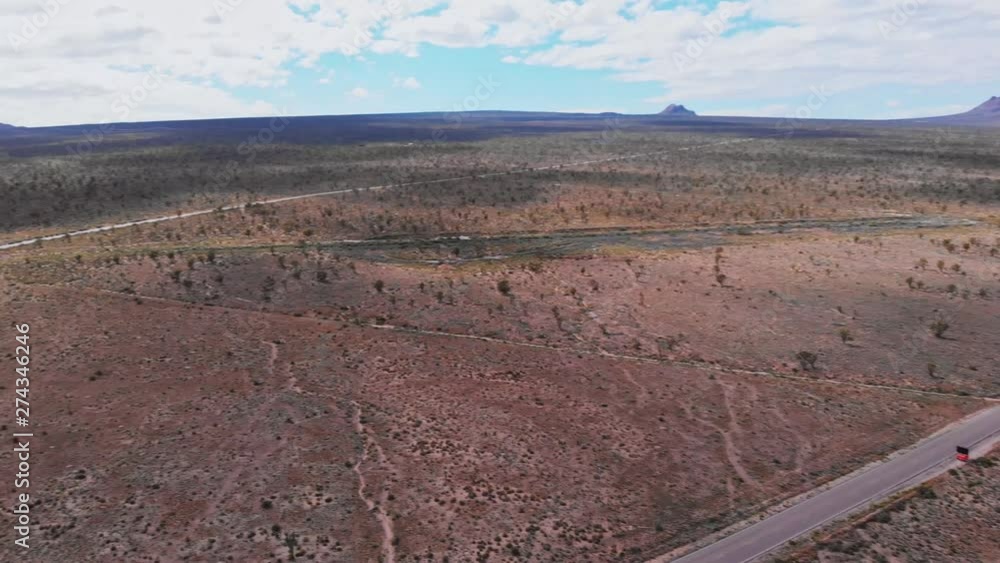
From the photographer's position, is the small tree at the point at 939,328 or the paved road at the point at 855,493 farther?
the small tree at the point at 939,328

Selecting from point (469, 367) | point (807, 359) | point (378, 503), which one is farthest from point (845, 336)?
point (378, 503)

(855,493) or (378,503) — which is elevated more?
(378,503)

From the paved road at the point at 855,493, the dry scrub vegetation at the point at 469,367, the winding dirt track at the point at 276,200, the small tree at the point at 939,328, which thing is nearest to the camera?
the paved road at the point at 855,493

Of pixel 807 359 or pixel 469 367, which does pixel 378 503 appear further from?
pixel 807 359

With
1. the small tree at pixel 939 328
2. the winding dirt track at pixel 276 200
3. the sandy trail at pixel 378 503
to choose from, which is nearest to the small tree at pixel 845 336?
the small tree at pixel 939 328

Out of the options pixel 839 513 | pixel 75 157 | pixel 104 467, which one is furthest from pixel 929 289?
pixel 75 157

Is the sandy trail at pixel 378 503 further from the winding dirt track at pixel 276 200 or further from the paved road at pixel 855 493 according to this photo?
the winding dirt track at pixel 276 200

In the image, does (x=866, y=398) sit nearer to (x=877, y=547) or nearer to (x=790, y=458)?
(x=790, y=458)

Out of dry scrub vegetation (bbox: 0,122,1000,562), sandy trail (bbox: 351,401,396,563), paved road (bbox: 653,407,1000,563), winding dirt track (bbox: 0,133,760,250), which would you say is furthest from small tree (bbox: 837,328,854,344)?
winding dirt track (bbox: 0,133,760,250)

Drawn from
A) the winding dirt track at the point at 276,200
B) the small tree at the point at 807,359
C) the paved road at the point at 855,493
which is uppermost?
the winding dirt track at the point at 276,200
